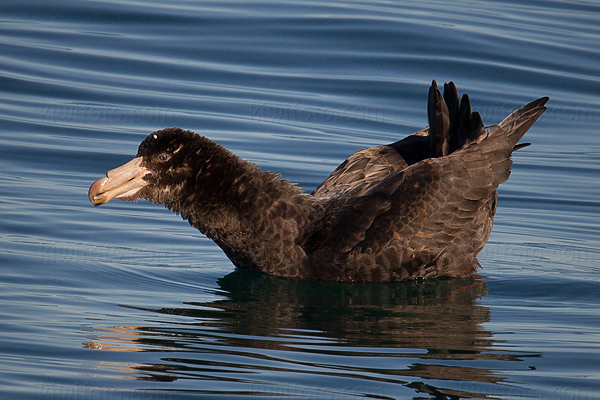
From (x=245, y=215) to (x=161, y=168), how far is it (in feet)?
3.01

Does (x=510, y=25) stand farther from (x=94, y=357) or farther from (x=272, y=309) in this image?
(x=94, y=357)

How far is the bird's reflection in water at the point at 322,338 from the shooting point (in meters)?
6.39

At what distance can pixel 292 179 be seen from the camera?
1253 cm

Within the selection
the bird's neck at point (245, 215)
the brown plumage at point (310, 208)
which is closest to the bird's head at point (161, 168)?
the brown plumage at point (310, 208)

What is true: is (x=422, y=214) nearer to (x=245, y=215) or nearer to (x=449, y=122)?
(x=449, y=122)

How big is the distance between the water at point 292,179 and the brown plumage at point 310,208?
0.28 m

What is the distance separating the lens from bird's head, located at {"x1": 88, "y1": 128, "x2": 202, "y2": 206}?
8.72 metres

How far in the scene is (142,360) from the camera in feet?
21.7

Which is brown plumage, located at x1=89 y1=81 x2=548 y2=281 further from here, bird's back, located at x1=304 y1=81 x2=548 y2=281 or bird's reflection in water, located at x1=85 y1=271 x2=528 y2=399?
bird's reflection in water, located at x1=85 y1=271 x2=528 y2=399

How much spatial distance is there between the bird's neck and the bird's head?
13 cm

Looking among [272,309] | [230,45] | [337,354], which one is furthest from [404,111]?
[337,354]

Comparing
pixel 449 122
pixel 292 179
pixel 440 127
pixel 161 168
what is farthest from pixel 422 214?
pixel 292 179

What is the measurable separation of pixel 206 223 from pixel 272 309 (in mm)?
1189

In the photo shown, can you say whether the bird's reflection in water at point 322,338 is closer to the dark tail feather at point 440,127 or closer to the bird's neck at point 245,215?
the bird's neck at point 245,215
